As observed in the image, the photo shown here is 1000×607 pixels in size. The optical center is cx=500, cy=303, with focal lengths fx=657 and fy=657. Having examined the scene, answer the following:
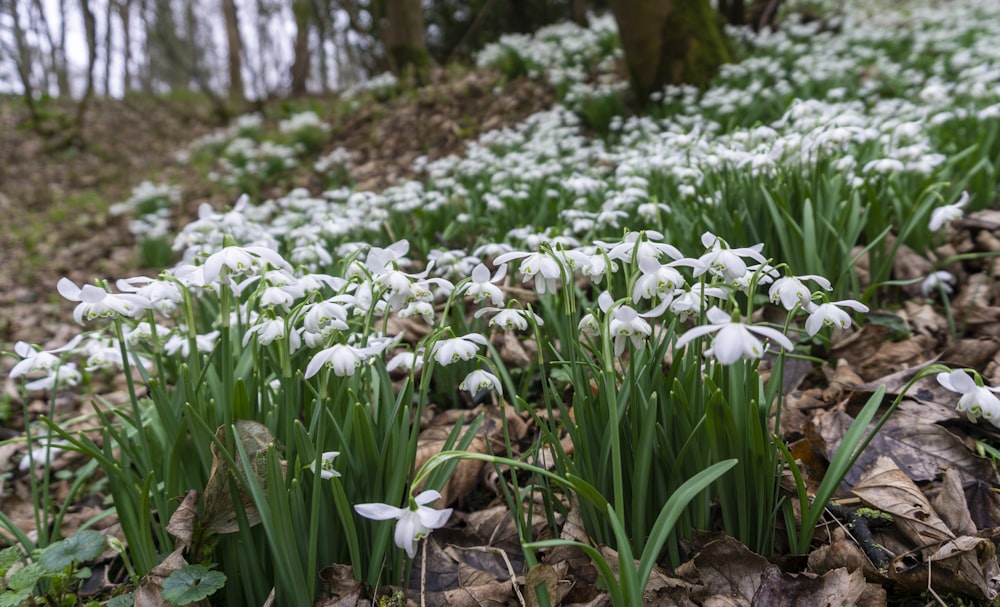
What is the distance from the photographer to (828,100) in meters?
5.43

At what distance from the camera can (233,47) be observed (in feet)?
43.9

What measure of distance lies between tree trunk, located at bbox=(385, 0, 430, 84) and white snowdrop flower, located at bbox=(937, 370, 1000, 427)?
893 centimetres

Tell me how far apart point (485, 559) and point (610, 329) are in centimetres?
64

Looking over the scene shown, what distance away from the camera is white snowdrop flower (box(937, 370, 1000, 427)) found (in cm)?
110

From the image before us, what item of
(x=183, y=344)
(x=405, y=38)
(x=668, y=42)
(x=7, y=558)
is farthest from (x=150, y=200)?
(x=7, y=558)

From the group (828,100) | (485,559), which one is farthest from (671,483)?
(828,100)

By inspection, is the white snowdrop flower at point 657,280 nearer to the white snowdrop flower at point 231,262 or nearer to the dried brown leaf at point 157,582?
the white snowdrop flower at point 231,262

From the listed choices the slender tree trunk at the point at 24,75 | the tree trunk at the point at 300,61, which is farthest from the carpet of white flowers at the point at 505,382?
the tree trunk at the point at 300,61

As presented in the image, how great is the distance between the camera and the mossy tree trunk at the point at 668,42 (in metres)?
5.98

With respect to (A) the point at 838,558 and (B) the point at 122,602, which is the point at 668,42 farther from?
(B) the point at 122,602

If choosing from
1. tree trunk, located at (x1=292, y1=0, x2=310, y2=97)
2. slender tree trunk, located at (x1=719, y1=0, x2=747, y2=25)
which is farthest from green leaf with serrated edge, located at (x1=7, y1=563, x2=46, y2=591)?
tree trunk, located at (x1=292, y1=0, x2=310, y2=97)

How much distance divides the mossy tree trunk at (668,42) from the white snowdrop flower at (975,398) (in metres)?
5.54

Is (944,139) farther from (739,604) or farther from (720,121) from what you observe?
(739,604)

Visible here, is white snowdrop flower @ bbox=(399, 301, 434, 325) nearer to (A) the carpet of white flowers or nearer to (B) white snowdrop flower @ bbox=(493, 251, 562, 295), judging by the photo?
(A) the carpet of white flowers
